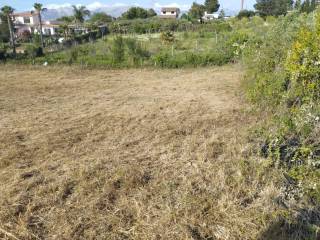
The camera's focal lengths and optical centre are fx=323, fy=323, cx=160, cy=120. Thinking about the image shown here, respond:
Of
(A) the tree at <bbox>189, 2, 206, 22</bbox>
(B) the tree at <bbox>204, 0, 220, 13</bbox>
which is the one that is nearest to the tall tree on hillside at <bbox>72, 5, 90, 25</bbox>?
(A) the tree at <bbox>189, 2, 206, 22</bbox>

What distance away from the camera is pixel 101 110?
18.6ft

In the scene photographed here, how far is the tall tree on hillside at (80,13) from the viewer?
3042 cm

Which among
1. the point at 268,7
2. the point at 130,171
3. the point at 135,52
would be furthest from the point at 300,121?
the point at 268,7

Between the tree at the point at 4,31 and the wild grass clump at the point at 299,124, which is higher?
the tree at the point at 4,31

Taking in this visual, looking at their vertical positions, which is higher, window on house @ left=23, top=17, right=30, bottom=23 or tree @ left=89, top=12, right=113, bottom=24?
window on house @ left=23, top=17, right=30, bottom=23

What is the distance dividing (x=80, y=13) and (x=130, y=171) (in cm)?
3040

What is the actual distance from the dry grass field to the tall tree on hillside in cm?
2634

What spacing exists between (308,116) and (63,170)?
243cm

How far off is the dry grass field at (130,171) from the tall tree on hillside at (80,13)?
86.4ft

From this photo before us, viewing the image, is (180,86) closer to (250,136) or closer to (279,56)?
(279,56)

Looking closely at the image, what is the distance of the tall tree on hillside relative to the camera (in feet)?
99.8

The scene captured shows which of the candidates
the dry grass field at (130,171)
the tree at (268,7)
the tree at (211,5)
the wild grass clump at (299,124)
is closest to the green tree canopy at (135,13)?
the tree at (211,5)

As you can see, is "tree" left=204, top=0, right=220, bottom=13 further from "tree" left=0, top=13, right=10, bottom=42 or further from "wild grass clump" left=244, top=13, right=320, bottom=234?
"wild grass clump" left=244, top=13, right=320, bottom=234

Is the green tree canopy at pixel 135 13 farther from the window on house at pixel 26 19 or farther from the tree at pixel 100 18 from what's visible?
the window on house at pixel 26 19
